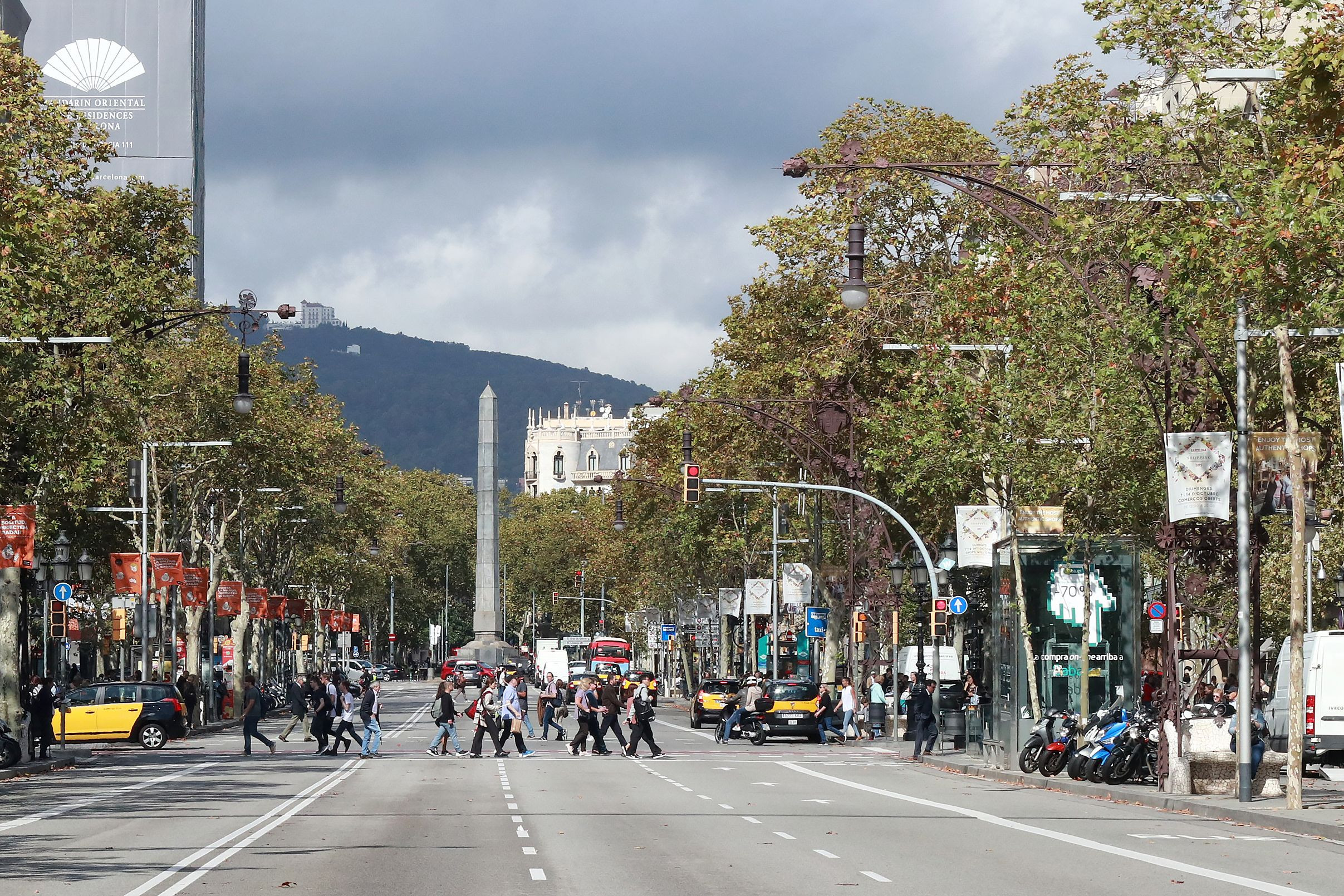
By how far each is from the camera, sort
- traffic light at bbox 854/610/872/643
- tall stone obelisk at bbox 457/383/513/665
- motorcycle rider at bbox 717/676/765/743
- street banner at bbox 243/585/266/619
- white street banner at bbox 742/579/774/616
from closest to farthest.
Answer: motorcycle rider at bbox 717/676/765/743 < traffic light at bbox 854/610/872/643 < street banner at bbox 243/585/266/619 < white street banner at bbox 742/579/774/616 < tall stone obelisk at bbox 457/383/513/665

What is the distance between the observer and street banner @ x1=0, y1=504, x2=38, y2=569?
112 feet

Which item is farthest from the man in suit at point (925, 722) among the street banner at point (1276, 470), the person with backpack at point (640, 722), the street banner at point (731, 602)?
the street banner at point (731, 602)

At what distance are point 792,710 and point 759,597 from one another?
55.7 feet

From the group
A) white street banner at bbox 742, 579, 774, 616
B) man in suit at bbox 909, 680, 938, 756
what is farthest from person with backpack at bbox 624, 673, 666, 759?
white street banner at bbox 742, 579, 774, 616

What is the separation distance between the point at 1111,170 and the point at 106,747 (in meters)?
30.0

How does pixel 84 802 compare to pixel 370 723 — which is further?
pixel 370 723

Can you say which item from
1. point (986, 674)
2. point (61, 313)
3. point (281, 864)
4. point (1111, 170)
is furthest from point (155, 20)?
point (281, 864)

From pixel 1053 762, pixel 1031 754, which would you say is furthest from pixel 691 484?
pixel 1053 762

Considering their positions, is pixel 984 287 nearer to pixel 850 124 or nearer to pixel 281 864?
pixel 850 124

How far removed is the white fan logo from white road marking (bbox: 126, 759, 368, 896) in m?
84.4

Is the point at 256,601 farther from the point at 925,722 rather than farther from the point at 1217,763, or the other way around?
the point at 1217,763

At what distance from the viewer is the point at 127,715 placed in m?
44.0

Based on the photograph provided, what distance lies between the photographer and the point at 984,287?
33219 millimetres

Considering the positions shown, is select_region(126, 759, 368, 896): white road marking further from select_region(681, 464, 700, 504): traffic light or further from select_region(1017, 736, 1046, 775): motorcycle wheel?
select_region(681, 464, 700, 504): traffic light
